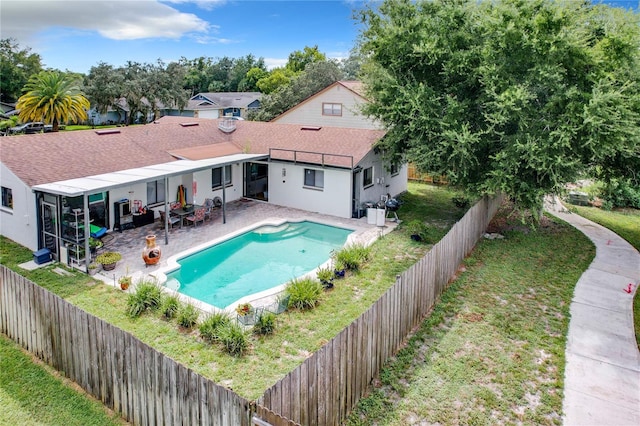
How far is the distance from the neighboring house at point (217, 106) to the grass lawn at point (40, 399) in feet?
196

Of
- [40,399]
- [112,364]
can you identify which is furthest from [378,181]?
[40,399]

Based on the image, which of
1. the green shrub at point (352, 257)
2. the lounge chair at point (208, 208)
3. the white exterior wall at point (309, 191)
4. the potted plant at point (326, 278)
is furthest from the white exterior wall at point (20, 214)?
the white exterior wall at point (309, 191)

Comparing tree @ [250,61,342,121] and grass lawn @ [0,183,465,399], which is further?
tree @ [250,61,342,121]

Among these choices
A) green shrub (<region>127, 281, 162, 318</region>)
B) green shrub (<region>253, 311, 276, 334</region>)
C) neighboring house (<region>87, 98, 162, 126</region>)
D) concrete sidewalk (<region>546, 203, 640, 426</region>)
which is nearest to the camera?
concrete sidewalk (<region>546, 203, 640, 426</region>)

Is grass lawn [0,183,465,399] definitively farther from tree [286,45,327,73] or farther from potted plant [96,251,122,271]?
tree [286,45,327,73]

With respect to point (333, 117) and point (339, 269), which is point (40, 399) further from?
point (333, 117)

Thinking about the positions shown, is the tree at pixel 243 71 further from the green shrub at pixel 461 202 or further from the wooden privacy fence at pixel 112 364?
the wooden privacy fence at pixel 112 364

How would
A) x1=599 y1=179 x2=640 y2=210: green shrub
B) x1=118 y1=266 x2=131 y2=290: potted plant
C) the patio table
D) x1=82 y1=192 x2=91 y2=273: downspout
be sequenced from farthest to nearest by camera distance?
x1=599 y1=179 x2=640 y2=210: green shrub
the patio table
x1=82 y1=192 x2=91 y2=273: downspout
x1=118 y1=266 x2=131 y2=290: potted plant

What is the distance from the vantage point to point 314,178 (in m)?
20.7

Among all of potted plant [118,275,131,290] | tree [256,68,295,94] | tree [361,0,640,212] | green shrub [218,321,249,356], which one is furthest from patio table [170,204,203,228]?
tree [256,68,295,94]

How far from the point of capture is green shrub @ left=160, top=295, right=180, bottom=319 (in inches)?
401

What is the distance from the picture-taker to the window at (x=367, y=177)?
20794 millimetres

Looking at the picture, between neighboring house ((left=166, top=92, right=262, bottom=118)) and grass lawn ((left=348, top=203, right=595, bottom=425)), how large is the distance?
2250 inches

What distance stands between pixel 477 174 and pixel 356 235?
5.10 m
